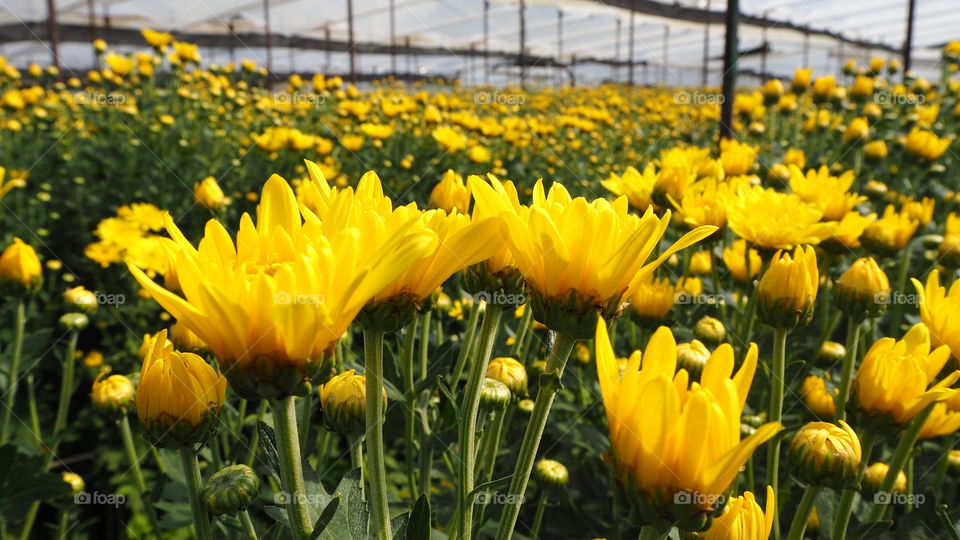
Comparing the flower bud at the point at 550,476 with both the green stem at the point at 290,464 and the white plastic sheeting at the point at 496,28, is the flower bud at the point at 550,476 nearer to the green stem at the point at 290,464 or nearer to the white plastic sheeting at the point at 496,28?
the green stem at the point at 290,464

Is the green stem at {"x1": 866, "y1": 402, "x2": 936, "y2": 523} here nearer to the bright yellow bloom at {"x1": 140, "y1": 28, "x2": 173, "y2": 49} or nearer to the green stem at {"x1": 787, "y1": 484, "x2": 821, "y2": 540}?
the green stem at {"x1": 787, "y1": 484, "x2": 821, "y2": 540}

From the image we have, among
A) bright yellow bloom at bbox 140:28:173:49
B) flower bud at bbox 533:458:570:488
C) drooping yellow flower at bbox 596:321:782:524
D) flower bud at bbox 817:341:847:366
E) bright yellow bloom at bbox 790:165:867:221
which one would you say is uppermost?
bright yellow bloom at bbox 140:28:173:49

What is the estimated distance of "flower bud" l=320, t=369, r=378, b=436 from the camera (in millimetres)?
896

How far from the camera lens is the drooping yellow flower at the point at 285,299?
0.47 meters

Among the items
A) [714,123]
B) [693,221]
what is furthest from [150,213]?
[714,123]

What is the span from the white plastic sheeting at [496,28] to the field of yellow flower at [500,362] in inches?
589

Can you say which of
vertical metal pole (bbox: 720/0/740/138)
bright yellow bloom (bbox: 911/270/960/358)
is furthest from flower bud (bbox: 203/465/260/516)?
vertical metal pole (bbox: 720/0/740/138)

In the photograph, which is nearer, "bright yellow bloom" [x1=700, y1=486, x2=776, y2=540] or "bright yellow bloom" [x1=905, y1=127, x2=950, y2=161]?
"bright yellow bloom" [x1=700, y1=486, x2=776, y2=540]

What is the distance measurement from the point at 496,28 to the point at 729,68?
24.9 m

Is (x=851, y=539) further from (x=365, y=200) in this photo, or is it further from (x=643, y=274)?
(x=365, y=200)

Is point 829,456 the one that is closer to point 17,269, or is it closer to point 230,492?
point 230,492

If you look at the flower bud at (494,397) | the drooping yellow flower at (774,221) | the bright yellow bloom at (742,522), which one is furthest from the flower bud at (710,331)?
the bright yellow bloom at (742,522)

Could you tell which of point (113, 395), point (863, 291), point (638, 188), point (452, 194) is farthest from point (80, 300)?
point (863, 291)

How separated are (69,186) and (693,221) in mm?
3378
